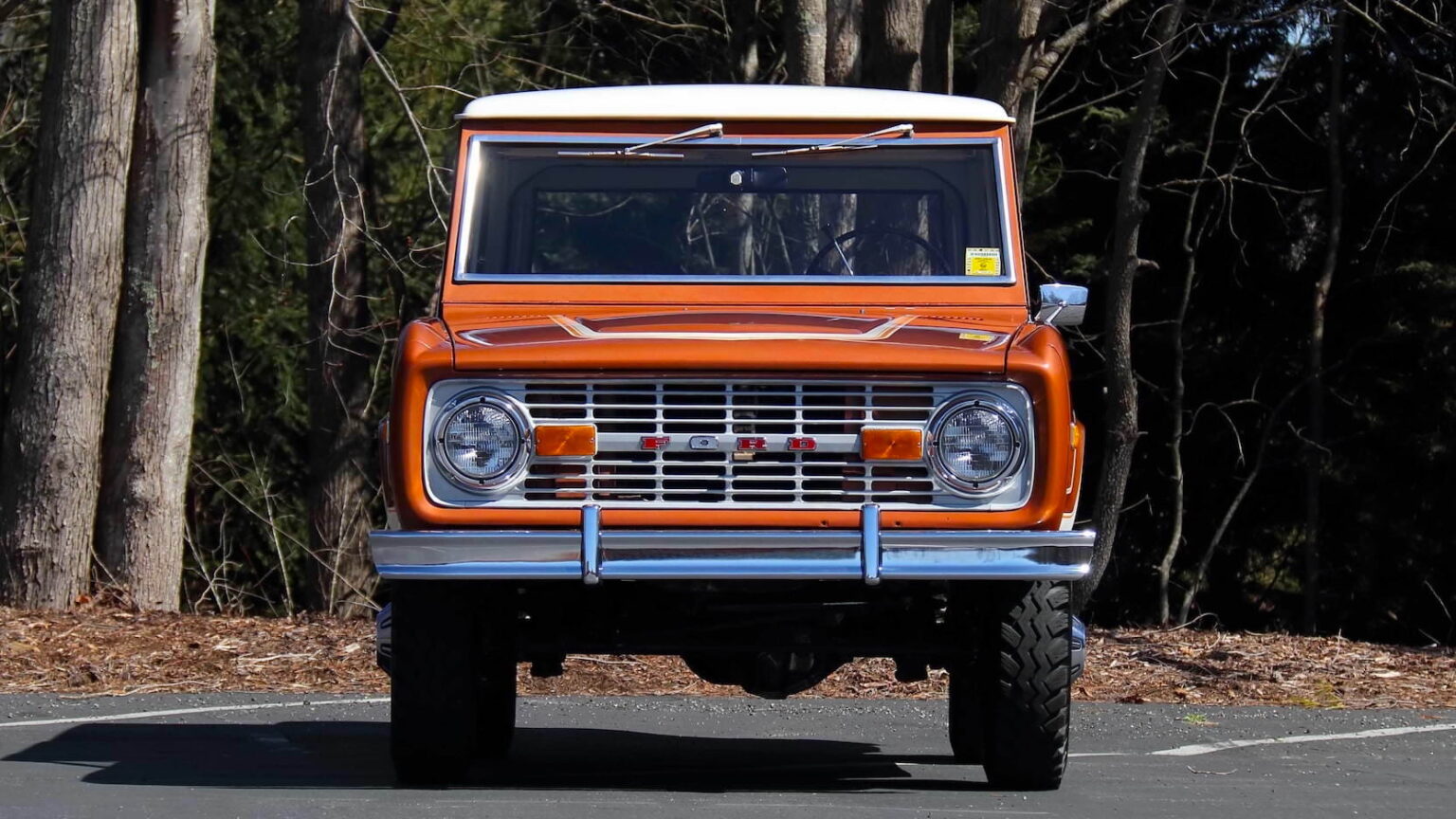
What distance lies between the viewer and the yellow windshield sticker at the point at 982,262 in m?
7.32

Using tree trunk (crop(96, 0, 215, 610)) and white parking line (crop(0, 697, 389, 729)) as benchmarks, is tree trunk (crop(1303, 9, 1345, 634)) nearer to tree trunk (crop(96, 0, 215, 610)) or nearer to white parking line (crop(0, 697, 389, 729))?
tree trunk (crop(96, 0, 215, 610))

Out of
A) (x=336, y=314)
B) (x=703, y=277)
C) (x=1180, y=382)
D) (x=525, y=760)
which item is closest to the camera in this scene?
(x=703, y=277)

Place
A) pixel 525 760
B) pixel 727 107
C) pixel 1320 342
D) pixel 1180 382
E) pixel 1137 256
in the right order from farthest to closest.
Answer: pixel 1320 342 → pixel 1180 382 → pixel 1137 256 → pixel 525 760 → pixel 727 107

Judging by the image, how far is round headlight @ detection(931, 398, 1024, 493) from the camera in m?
6.15

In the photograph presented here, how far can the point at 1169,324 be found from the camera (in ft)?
76.6

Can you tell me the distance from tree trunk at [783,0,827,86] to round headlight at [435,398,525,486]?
787 centimetres

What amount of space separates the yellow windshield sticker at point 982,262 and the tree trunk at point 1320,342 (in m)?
15.7

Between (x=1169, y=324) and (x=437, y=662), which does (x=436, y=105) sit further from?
(x=437, y=662)

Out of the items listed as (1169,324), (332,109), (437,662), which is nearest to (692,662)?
(437,662)

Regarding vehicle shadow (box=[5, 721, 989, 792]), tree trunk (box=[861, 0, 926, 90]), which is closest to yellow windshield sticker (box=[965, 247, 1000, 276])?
vehicle shadow (box=[5, 721, 989, 792])

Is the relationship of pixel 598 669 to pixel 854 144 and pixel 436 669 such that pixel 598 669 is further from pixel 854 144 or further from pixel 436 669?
pixel 436 669

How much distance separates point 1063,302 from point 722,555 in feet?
5.80

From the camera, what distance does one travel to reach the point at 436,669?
6.39 meters

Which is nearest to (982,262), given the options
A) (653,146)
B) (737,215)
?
(737,215)
